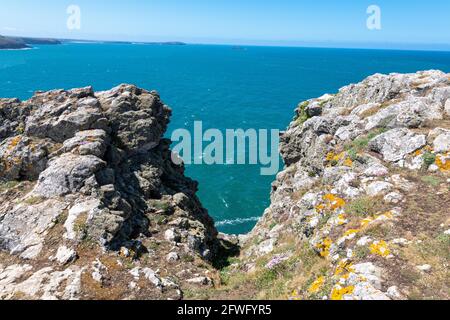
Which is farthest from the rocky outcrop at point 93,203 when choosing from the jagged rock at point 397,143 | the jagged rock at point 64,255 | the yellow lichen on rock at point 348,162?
the jagged rock at point 397,143

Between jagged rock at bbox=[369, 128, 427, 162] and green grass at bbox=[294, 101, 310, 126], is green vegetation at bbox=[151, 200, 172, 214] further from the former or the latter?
green grass at bbox=[294, 101, 310, 126]

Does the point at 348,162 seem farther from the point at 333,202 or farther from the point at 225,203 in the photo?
the point at 225,203

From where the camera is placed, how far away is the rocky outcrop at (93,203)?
2128 centimetres

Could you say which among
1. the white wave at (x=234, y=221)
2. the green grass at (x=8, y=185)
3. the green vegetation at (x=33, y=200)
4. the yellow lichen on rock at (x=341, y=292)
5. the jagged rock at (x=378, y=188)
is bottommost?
the white wave at (x=234, y=221)

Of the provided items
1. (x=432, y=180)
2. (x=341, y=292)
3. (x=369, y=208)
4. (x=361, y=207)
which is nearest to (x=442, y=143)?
(x=432, y=180)

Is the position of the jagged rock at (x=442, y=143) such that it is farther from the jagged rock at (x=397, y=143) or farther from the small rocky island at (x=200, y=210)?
the jagged rock at (x=397, y=143)

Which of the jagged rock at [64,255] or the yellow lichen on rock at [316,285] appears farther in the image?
the jagged rock at [64,255]

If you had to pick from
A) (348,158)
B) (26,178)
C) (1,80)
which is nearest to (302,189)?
(348,158)

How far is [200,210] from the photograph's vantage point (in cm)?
4116

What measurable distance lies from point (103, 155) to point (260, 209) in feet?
151

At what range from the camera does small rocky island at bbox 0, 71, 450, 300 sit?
19312 millimetres

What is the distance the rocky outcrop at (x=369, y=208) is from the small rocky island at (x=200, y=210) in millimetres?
94

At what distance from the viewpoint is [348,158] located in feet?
94.7

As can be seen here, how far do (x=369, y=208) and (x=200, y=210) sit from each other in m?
22.5
